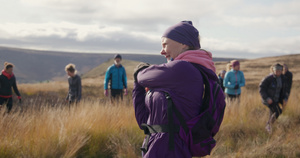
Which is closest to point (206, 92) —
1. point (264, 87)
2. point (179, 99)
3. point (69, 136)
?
point (179, 99)

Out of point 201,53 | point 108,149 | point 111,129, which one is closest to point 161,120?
point 201,53

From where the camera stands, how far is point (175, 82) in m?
2.08

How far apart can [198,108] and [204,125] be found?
0.13 metres

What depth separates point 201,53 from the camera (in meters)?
2.24

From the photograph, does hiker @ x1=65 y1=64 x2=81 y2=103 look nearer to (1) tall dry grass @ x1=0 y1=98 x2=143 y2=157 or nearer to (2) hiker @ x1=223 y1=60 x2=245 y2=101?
(1) tall dry grass @ x1=0 y1=98 x2=143 y2=157

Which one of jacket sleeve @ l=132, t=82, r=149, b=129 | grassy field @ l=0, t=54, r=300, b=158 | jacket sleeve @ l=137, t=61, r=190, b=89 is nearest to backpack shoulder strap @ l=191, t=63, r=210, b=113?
jacket sleeve @ l=137, t=61, r=190, b=89

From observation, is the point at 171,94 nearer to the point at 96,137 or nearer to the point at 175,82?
the point at 175,82

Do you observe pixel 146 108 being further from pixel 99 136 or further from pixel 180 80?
pixel 99 136

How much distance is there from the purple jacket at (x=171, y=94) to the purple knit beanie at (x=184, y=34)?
22cm

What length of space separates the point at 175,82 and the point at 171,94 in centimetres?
9

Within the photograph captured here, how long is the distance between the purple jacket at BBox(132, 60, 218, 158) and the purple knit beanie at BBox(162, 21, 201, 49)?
0.72 ft

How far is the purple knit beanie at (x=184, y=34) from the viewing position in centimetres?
223

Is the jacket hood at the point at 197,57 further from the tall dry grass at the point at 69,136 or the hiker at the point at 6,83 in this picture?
the hiker at the point at 6,83

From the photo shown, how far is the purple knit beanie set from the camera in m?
2.23
